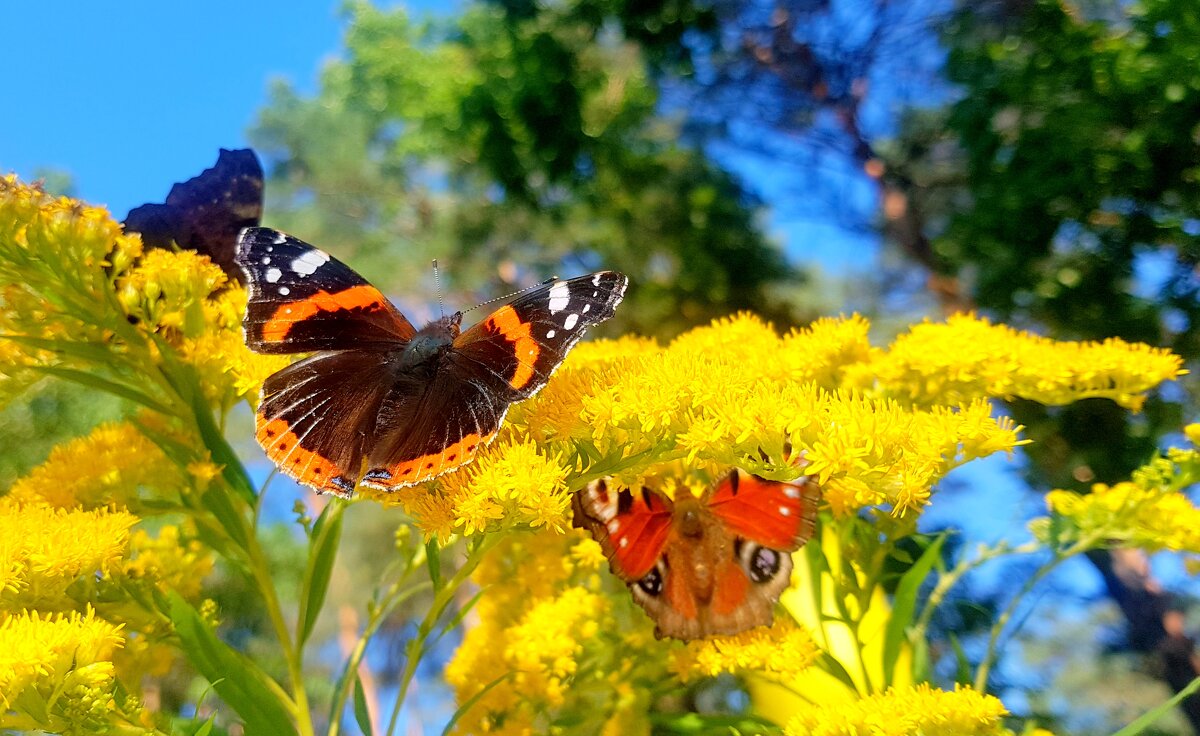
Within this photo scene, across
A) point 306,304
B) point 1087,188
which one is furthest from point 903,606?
point 1087,188

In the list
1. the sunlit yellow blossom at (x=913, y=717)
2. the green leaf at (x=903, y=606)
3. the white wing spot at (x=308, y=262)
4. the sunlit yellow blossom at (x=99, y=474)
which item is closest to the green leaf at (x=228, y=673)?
the sunlit yellow blossom at (x=99, y=474)

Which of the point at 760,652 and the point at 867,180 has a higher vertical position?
the point at 867,180

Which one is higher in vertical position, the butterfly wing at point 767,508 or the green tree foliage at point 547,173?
the green tree foliage at point 547,173

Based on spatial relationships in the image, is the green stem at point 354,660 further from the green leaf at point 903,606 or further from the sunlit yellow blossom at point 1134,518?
the sunlit yellow blossom at point 1134,518

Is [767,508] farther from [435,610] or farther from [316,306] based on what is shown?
[316,306]

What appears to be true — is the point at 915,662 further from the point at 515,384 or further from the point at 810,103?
the point at 810,103

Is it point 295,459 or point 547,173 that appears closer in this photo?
point 295,459

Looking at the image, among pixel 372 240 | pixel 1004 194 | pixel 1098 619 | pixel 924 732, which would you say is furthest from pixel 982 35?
pixel 372 240

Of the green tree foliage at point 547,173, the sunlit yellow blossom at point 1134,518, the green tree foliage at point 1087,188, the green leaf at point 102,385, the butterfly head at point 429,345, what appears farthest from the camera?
the green tree foliage at point 547,173
